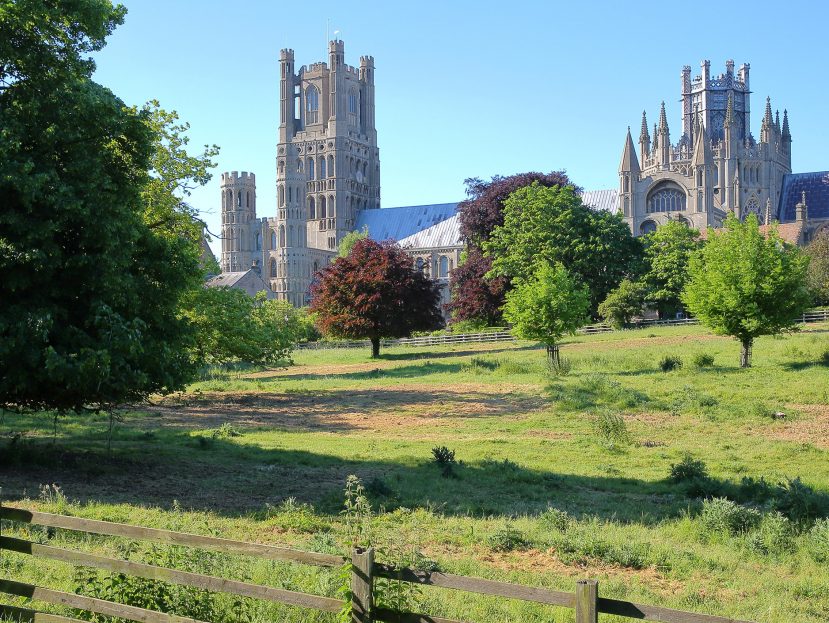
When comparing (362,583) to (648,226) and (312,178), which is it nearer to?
(648,226)

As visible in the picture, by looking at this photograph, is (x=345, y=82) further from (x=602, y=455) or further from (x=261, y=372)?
(x=602, y=455)

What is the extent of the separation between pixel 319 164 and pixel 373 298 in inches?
3145

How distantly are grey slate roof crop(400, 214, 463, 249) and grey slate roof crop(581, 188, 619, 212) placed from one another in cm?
1709

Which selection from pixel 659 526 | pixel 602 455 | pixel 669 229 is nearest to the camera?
pixel 659 526

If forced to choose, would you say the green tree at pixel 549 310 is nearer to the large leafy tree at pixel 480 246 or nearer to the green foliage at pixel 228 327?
the green foliage at pixel 228 327

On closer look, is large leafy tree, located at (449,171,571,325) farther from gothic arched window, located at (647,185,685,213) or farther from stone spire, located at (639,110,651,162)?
stone spire, located at (639,110,651,162)

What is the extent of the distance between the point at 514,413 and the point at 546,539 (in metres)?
14.1

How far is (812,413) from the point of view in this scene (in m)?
22.7

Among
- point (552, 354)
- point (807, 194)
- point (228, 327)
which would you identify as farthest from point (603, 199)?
point (228, 327)

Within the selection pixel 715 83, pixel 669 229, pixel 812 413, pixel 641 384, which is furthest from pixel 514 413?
pixel 715 83

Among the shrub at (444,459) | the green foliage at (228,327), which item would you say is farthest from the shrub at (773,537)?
the green foliage at (228,327)

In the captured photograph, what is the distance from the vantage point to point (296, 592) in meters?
6.47

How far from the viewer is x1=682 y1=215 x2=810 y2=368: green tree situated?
104 feet

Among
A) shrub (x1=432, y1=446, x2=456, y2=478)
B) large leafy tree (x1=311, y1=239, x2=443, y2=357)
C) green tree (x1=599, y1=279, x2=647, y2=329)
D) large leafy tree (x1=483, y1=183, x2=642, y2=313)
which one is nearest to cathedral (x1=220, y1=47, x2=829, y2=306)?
→ large leafy tree (x1=483, y1=183, x2=642, y2=313)
